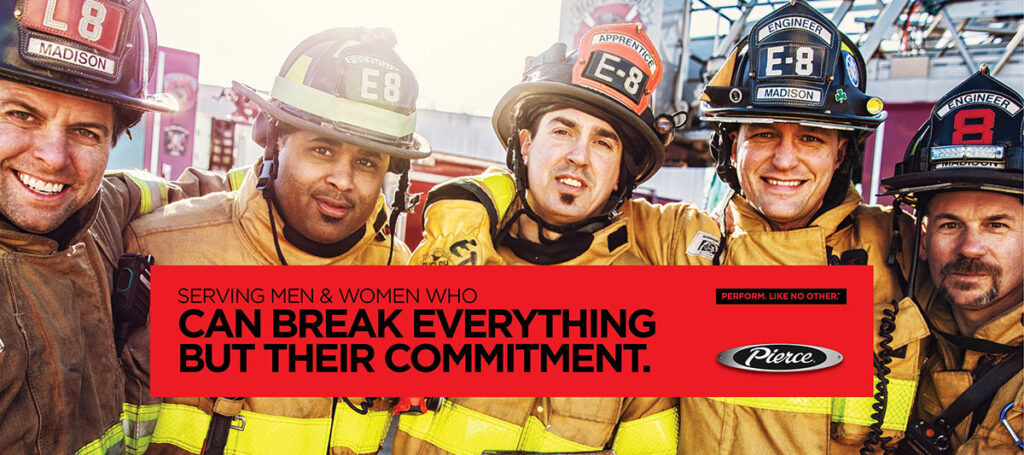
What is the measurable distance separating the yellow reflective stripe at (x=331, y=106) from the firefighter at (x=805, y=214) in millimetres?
1743

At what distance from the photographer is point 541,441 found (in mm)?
2799

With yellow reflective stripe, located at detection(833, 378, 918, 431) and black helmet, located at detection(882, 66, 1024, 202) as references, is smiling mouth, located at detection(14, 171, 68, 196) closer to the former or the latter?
yellow reflective stripe, located at detection(833, 378, 918, 431)

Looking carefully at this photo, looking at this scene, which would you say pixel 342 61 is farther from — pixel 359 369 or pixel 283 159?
pixel 359 369

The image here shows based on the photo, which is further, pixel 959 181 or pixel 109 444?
pixel 959 181

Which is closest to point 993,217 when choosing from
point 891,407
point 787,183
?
point 787,183

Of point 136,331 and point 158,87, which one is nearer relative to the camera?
point 136,331

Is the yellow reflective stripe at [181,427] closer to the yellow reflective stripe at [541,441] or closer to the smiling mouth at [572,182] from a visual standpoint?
the yellow reflective stripe at [541,441]

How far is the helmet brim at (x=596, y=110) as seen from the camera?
9.42 ft

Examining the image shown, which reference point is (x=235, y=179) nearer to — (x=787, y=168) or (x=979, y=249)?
(x=787, y=168)

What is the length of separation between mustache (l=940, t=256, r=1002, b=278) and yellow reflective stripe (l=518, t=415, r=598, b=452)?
74.8 inches

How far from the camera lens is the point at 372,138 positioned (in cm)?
289

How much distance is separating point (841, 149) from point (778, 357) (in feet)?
4.06

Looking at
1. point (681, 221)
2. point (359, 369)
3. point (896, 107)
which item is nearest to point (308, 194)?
point (359, 369)

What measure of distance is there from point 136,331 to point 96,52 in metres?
1.24
